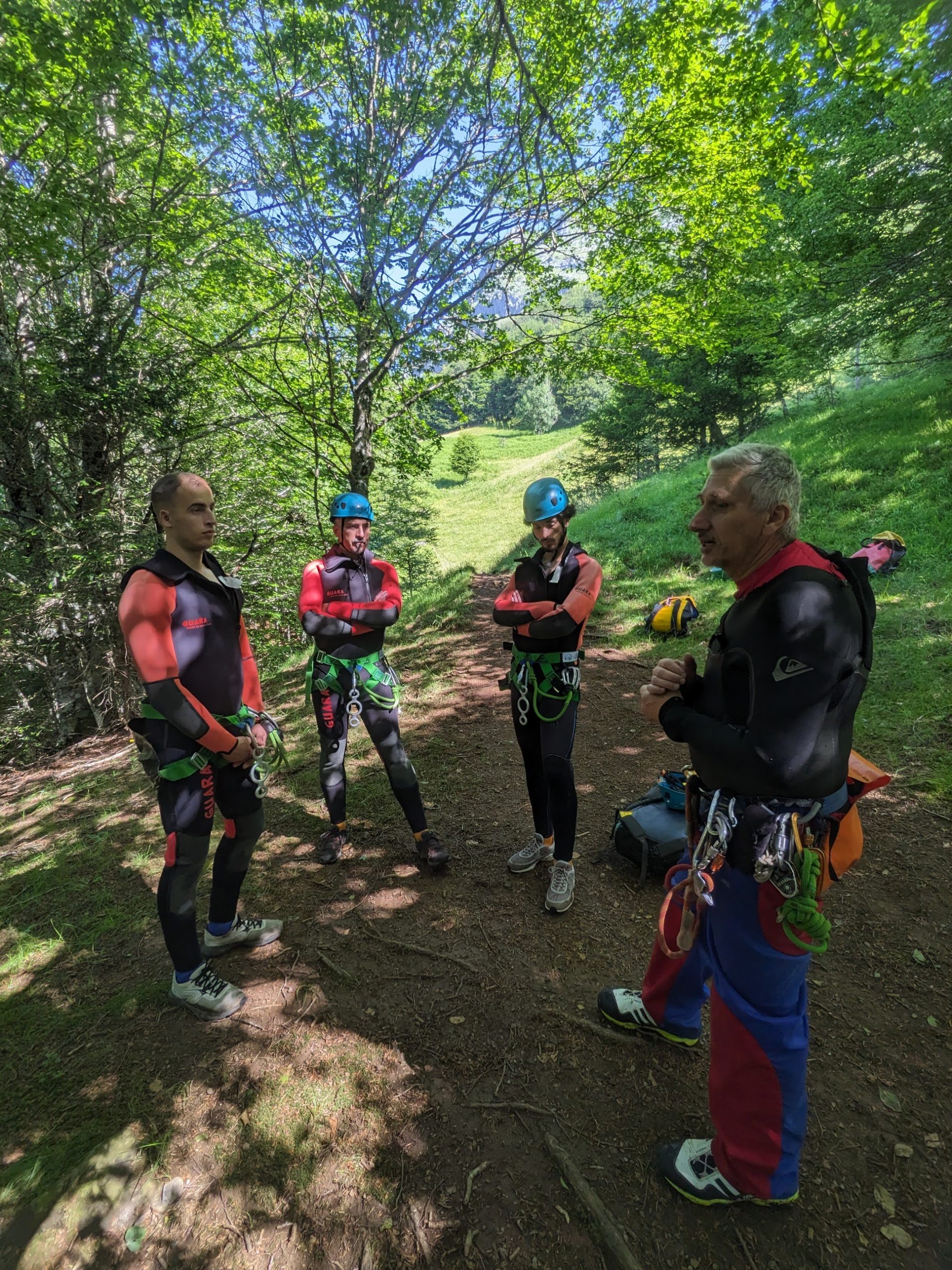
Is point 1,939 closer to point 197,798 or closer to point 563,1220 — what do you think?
point 197,798

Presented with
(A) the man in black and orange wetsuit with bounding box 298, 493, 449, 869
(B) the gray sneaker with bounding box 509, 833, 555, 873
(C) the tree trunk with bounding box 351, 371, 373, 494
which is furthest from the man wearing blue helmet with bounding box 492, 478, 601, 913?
(C) the tree trunk with bounding box 351, 371, 373, 494

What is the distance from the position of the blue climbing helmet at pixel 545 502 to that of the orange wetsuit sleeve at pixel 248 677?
5.97 feet

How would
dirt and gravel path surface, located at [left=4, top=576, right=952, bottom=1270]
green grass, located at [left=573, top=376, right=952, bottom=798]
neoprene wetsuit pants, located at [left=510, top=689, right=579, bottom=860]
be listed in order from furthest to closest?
1. green grass, located at [left=573, top=376, right=952, bottom=798]
2. neoprene wetsuit pants, located at [left=510, top=689, right=579, bottom=860]
3. dirt and gravel path surface, located at [left=4, top=576, right=952, bottom=1270]

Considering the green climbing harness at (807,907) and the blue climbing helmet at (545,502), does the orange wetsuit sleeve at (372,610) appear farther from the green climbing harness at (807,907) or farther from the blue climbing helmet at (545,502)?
the green climbing harness at (807,907)

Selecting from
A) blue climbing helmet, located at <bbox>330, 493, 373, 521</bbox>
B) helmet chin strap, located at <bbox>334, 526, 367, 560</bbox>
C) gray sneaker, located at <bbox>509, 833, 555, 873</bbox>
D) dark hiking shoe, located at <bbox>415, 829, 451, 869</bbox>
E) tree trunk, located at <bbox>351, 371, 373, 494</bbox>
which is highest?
tree trunk, located at <bbox>351, 371, 373, 494</bbox>

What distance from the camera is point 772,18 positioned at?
126 inches

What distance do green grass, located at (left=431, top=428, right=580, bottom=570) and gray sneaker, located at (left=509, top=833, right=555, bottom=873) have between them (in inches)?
232

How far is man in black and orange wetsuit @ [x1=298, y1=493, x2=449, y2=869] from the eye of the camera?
12.1 feet

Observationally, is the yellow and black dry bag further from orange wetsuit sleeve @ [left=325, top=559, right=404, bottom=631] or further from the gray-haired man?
the gray-haired man

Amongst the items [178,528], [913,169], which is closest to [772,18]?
[178,528]

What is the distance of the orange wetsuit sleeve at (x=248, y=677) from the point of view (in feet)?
9.77

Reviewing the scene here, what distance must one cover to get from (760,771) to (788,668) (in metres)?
0.32

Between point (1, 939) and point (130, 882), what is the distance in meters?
0.76

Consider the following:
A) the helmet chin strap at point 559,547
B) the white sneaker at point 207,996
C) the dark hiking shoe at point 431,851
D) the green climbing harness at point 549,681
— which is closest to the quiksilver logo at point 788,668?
the green climbing harness at point 549,681
